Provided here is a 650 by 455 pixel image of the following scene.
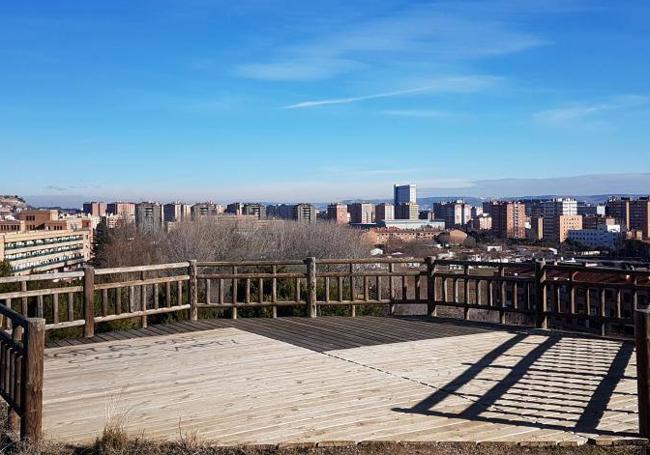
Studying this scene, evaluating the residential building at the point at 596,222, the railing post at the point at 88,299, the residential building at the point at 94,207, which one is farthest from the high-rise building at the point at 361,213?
the railing post at the point at 88,299

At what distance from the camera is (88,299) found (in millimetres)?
9820

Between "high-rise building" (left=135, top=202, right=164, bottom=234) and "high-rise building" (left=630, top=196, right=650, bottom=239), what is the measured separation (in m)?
37.2

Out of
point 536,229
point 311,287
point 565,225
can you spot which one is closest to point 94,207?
point 536,229

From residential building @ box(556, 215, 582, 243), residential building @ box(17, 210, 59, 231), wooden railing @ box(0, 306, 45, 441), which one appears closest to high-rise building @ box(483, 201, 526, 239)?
residential building @ box(556, 215, 582, 243)

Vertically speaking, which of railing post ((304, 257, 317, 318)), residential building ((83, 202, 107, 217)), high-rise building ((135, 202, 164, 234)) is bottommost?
railing post ((304, 257, 317, 318))

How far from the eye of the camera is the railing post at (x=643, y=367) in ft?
16.1

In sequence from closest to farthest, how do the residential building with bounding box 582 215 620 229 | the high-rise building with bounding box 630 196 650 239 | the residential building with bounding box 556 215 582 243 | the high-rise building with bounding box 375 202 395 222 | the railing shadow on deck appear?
the railing shadow on deck < the residential building with bounding box 582 215 620 229 < the high-rise building with bounding box 630 196 650 239 < the residential building with bounding box 556 215 582 243 < the high-rise building with bounding box 375 202 395 222

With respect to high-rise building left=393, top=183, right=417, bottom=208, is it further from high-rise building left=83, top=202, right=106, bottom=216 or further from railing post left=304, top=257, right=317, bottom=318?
railing post left=304, top=257, right=317, bottom=318

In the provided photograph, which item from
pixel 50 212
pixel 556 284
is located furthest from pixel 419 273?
pixel 50 212

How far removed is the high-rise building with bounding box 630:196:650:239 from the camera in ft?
166

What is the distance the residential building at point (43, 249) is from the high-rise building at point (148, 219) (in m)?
6.61

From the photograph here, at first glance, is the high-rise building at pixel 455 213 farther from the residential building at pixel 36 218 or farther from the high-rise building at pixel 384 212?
the residential building at pixel 36 218

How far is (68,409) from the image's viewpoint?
6.02 meters

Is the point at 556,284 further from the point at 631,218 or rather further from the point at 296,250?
the point at 631,218
